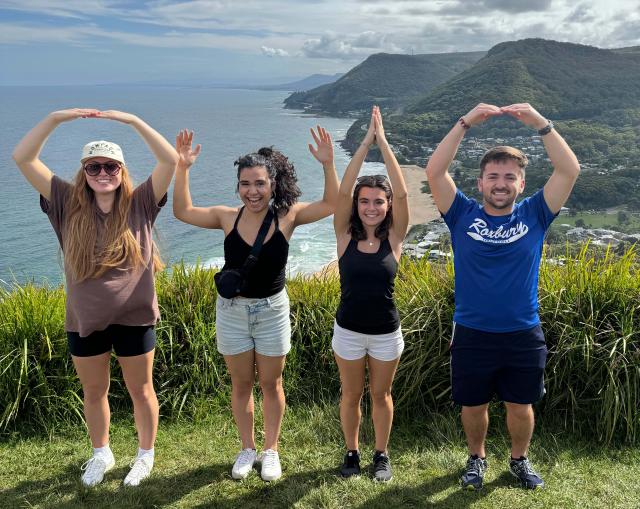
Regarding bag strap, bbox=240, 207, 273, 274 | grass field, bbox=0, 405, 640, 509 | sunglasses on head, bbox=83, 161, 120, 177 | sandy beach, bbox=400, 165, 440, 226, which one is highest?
sunglasses on head, bbox=83, 161, 120, 177

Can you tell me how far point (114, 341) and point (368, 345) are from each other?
151 centimetres

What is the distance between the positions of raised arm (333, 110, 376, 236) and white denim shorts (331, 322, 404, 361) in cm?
63

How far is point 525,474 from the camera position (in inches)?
128

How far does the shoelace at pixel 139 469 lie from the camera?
3.29 meters

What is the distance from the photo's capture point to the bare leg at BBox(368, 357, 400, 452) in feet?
10.2

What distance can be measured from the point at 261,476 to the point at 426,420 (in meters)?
1.42

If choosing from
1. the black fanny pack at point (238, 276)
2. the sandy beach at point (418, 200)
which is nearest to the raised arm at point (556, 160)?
the black fanny pack at point (238, 276)

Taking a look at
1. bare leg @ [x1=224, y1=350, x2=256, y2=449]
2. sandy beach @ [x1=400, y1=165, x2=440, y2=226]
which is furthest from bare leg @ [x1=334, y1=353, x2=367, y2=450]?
sandy beach @ [x1=400, y1=165, x2=440, y2=226]

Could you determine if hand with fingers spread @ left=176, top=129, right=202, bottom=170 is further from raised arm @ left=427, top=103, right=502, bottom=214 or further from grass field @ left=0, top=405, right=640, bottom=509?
grass field @ left=0, top=405, right=640, bottom=509

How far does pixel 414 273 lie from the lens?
15.5 feet

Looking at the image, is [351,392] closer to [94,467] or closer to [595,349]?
[94,467]

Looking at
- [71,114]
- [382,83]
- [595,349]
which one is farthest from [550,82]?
[71,114]

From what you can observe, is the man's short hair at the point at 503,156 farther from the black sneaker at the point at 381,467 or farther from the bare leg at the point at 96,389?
the bare leg at the point at 96,389

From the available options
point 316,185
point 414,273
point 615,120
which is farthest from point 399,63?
point 414,273
